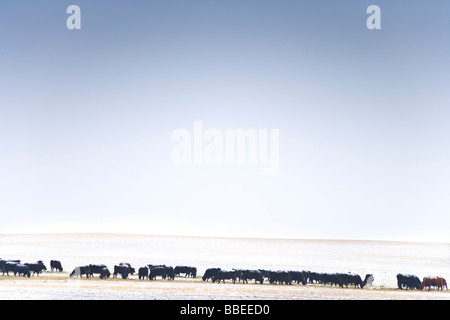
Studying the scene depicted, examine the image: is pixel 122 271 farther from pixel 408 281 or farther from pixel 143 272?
pixel 408 281

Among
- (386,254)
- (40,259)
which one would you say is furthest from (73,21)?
(386,254)

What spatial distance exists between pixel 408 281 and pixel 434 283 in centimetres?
45

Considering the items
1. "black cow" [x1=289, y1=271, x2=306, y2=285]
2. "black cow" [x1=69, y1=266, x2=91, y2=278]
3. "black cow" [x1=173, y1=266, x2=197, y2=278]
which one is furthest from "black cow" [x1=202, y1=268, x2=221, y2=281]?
"black cow" [x1=69, y1=266, x2=91, y2=278]

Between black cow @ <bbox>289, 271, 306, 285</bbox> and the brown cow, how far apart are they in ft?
7.09

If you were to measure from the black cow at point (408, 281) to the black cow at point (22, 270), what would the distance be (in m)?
7.16

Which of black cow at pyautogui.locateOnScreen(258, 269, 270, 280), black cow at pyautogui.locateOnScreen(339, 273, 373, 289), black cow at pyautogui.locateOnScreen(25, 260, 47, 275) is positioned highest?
black cow at pyautogui.locateOnScreen(25, 260, 47, 275)

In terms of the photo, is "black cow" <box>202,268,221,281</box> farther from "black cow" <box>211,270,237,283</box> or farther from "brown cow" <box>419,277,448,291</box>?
"brown cow" <box>419,277,448,291</box>

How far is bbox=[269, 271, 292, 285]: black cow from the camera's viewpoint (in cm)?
983

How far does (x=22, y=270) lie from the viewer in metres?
10.0

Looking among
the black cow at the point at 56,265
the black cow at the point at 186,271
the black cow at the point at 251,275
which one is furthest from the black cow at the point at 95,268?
the black cow at the point at 251,275

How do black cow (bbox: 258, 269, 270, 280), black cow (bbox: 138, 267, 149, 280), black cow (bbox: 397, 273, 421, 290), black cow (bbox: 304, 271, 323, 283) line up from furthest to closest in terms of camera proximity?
black cow (bbox: 138, 267, 149, 280)
black cow (bbox: 258, 269, 270, 280)
black cow (bbox: 304, 271, 323, 283)
black cow (bbox: 397, 273, 421, 290)
